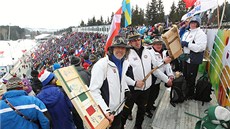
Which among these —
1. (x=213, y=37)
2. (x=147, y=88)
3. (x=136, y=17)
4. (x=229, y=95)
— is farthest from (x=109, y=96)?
(x=136, y=17)

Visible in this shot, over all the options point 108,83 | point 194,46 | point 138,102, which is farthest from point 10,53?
point 108,83

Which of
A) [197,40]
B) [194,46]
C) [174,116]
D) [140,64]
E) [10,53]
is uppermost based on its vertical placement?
[197,40]

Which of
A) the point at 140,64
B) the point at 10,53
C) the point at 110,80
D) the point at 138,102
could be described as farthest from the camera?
the point at 10,53

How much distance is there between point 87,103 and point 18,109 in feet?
2.67

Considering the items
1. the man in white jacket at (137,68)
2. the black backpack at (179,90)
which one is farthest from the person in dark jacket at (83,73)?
the black backpack at (179,90)

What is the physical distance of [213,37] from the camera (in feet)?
15.5

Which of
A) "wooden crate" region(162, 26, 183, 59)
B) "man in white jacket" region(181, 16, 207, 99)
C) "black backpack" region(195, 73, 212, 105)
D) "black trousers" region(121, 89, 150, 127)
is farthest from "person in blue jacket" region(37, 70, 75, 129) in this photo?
"black backpack" region(195, 73, 212, 105)

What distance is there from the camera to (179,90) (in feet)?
13.7

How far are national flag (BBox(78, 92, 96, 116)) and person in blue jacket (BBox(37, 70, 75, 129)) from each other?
0.78 meters

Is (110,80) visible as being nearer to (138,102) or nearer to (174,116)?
(138,102)

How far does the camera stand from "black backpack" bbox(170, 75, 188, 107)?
13.6 ft

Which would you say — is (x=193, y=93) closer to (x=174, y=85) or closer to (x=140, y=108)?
(x=174, y=85)

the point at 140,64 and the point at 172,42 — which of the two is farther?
the point at 172,42

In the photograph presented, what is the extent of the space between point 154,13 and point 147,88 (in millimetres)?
50615
